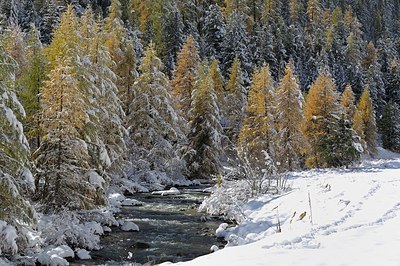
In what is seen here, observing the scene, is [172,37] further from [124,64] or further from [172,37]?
[124,64]

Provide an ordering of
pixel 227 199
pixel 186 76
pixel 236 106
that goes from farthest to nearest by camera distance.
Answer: pixel 236 106, pixel 186 76, pixel 227 199

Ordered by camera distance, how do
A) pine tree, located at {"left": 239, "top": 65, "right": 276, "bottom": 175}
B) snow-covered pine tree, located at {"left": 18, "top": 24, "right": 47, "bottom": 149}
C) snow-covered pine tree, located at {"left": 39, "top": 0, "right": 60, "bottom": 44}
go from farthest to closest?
snow-covered pine tree, located at {"left": 39, "top": 0, "right": 60, "bottom": 44}
pine tree, located at {"left": 239, "top": 65, "right": 276, "bottom": 175}
snow-covered pine tree, located at {"left": 18, "top": 24, "right": 47, "bottom": 149}

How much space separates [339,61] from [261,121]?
5624cm

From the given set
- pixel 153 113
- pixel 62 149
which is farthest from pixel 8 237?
pixel 153 113

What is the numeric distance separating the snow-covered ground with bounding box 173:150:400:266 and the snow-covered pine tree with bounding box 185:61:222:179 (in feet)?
59.8

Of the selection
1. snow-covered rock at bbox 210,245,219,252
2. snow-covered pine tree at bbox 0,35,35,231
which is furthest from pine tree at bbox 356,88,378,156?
snow-covered pine tree at bbox 0,35,35,231

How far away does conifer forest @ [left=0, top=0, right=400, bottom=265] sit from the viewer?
1666cm

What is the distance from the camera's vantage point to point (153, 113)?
125 feet

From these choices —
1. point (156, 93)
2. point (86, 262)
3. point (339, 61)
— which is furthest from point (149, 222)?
point (339, 61)

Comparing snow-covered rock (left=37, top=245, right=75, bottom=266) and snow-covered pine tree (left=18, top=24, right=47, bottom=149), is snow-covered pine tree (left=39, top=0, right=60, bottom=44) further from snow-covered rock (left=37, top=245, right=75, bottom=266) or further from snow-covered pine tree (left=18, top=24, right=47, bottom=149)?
snow-covered rock (left=37, top=245, right=75, bottom=266)

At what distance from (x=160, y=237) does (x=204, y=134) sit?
22797 mm

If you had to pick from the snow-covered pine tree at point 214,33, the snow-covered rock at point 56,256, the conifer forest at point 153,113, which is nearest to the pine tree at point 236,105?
the conifer forest at point 153,113

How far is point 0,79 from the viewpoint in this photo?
13508 mm

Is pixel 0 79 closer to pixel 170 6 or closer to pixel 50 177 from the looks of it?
pixel 50 177
